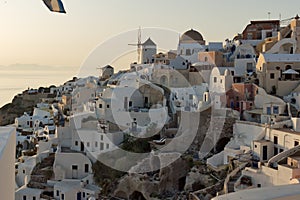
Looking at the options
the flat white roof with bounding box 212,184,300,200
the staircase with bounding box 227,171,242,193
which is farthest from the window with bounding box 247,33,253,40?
the flat white roof with bounding box 212,184,300,200

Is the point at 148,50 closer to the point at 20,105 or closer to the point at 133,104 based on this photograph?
the point at 133,104

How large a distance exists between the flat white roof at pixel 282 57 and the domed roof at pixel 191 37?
1180 centimetres

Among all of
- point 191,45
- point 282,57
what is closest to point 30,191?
point 282,57

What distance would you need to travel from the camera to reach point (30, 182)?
68.6 feet

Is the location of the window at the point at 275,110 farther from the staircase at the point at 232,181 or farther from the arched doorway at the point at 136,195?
the arched doorway at the point at 136,195

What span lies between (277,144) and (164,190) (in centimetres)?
487

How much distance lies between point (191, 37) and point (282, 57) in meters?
13.0

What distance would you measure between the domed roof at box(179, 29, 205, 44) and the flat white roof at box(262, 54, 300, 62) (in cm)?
1180

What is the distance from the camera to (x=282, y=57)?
22578 mm

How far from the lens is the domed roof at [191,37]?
1337 inches

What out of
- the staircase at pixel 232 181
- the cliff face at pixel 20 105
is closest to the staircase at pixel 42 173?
the staircase at pixel 232 181

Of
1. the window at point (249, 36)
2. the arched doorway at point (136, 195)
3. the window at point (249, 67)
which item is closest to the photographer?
the arched doorway at point (136, 195)

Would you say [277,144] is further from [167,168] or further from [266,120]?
[167,168]

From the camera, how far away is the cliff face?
44.0 meters
